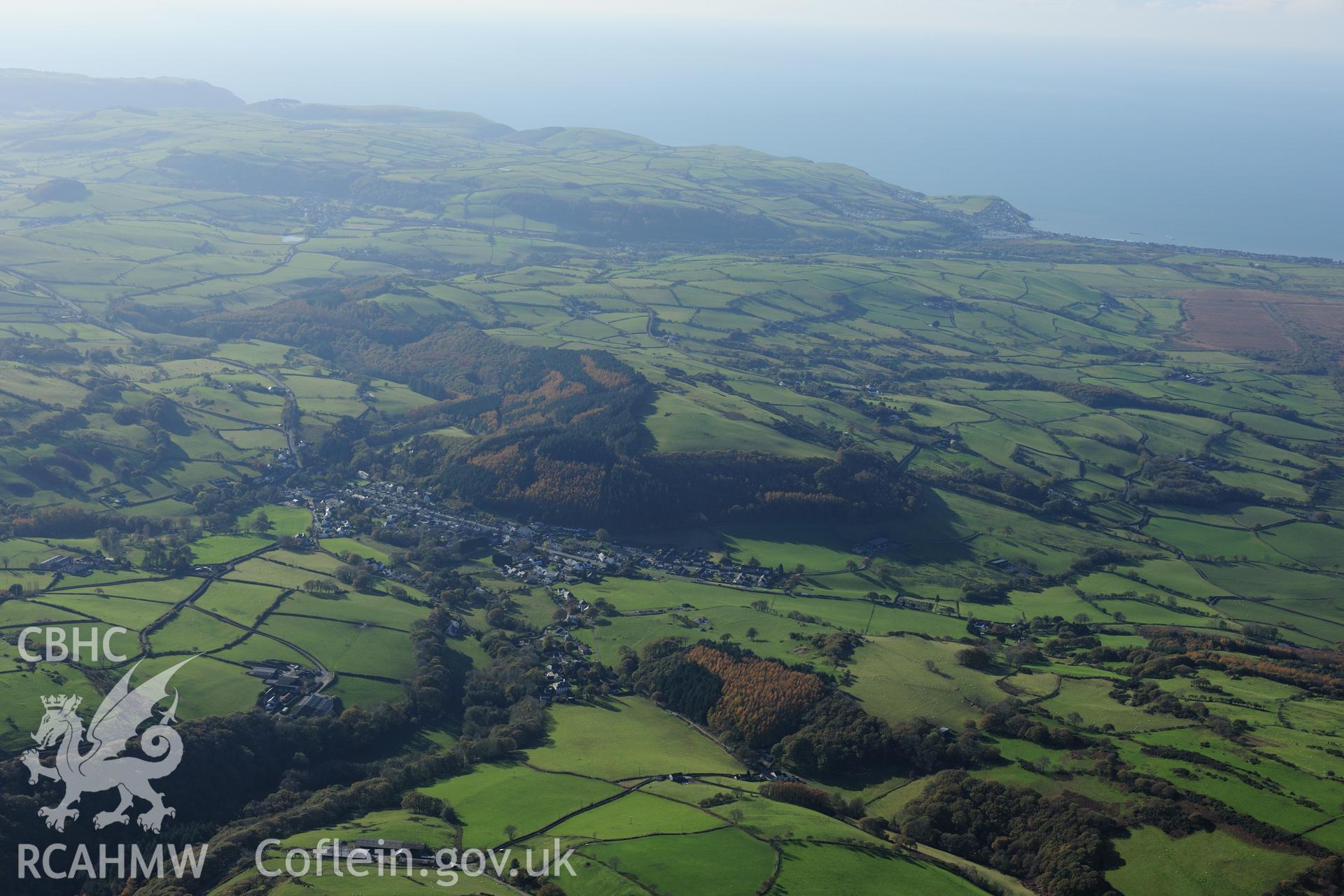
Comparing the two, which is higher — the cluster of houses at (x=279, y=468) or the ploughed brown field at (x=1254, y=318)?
the ploughed brown field at (x=1254, y=318)

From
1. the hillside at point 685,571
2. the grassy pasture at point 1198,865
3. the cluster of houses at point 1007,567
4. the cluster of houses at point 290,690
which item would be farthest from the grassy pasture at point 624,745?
the cluster of houses at point 1007,567

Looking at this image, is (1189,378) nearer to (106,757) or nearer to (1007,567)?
(1007,567)

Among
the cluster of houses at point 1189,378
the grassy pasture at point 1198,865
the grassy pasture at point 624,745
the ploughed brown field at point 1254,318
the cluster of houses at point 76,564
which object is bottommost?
the grassy pasture at point 624,745

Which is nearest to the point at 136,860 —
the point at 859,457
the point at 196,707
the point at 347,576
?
the point at 196,707

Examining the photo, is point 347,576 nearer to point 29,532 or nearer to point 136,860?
point 29,532

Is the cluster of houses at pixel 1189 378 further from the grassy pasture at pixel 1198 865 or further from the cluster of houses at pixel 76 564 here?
the cluster of houses at pixel 76 564

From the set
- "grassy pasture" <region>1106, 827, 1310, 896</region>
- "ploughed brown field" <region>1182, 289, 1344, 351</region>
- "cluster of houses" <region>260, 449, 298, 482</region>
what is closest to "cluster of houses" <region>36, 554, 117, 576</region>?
"cluster of houses" <region>260, 449, 298, 482</region>

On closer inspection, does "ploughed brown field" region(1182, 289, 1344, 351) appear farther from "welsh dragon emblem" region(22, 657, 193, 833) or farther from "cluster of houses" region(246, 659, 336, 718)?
"welsh dragon emblem" region(22, 657, 193, 833)
